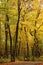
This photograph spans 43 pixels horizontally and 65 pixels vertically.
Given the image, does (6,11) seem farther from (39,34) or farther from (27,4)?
(39,34)

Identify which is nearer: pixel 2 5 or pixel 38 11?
pixel 2 5

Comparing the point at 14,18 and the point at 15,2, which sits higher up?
the point at 15,2

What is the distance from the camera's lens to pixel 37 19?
22.2 m

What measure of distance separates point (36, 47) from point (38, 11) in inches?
322

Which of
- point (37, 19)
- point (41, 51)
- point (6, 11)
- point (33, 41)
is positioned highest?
point (6, 11)

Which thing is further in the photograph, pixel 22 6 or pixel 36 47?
pixel 36 47

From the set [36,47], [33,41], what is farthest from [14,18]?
[36,47]

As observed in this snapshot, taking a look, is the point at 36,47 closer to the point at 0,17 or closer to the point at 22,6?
the point at 22,6

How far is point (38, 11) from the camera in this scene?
76.5ft

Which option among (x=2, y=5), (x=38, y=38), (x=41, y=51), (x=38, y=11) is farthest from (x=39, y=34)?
(x=2, y=5)

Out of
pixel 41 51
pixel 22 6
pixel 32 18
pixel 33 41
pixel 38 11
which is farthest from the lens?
pixel 41 51

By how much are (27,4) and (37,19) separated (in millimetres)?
3675

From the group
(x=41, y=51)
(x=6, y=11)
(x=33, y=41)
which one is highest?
(x=6, y=11)

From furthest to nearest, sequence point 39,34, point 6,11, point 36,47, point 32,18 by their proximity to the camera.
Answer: point 36,47
point 39,34
point 32,18
point 6,11
